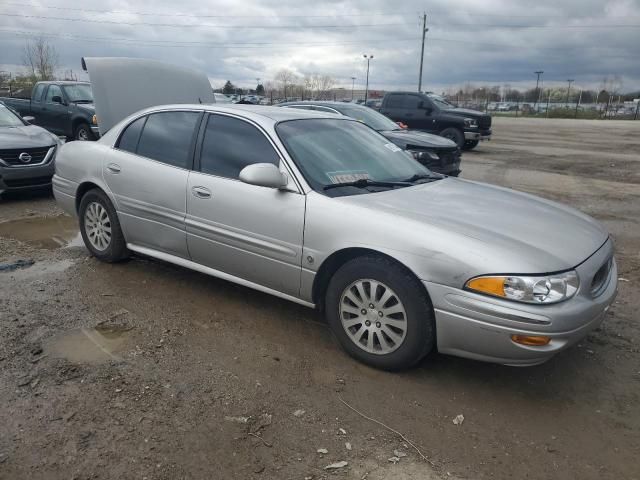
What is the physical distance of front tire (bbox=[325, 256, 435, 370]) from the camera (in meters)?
3.04

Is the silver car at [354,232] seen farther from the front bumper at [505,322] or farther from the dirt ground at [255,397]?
the dirt ground at [255,397]

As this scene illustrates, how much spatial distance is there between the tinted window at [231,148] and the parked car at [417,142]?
5.01 m

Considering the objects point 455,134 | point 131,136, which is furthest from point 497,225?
point 455,134

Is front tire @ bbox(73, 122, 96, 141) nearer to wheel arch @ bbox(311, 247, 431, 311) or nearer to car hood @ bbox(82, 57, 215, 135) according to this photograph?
car hood @ bbox(82, 57, 215, 135)

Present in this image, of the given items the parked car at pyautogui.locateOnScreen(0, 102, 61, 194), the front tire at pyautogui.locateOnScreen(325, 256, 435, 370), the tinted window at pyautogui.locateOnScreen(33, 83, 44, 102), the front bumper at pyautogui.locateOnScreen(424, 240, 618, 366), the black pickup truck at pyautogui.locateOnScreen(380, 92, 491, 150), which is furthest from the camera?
the black pickup truck at pyautogui.locateOnScreen(380, 92, 491, 150)

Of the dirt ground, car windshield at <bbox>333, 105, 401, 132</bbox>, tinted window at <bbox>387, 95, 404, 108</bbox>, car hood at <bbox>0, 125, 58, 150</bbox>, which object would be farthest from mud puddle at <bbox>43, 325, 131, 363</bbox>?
tinted window at <bbox>387, 95, 404, 108</bbox>

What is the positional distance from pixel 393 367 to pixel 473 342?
1.78ft

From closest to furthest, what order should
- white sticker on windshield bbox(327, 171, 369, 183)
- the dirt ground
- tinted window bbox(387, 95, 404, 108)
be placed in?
the dirt ground, white sticker on windshield bbox(327, 171, 369, 183), tinted window bbox(387, 95, 404, 108)

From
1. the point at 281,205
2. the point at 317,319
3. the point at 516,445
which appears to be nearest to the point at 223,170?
the point at 281,205

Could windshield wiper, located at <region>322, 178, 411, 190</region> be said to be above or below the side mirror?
below

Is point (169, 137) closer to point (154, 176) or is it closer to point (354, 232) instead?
point (154, 176)

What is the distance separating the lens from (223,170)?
3961mm

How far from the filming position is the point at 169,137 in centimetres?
442

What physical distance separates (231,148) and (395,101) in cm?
1368
